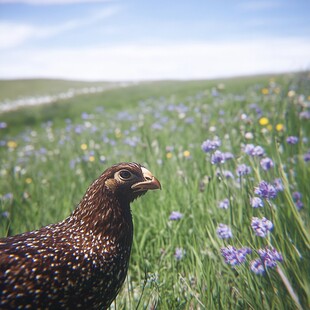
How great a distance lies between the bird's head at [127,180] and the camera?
2031 millimetres

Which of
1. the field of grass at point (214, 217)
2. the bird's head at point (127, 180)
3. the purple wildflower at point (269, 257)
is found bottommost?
the field of grass at point (214, 217)

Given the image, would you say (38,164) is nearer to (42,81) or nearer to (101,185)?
(101,185)

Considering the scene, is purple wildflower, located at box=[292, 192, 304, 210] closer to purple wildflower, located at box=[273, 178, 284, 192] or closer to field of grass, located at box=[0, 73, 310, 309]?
field of grass, located at box=[0, 73, 310, 309]

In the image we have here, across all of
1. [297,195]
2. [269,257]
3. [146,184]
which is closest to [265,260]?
[269,257]

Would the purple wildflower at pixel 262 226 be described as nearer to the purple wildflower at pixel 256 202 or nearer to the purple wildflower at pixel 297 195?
the purple wildflower at pixel 256 202

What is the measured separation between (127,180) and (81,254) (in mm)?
454

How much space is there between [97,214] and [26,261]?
438 millimetres

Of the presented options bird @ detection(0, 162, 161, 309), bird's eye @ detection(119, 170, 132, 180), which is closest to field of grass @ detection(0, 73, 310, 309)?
bird @ detection(0, 162, 161, 309)

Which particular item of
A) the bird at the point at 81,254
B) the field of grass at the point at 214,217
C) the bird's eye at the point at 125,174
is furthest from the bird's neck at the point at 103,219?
the field of grass at the point at 214,217

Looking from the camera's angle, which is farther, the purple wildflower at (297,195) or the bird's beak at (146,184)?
the purple wildflower at (297,195)

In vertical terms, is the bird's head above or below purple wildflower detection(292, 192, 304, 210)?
above

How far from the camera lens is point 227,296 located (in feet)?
6.42

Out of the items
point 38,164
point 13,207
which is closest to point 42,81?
point 38,164

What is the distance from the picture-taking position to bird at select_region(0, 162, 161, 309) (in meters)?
1.70
